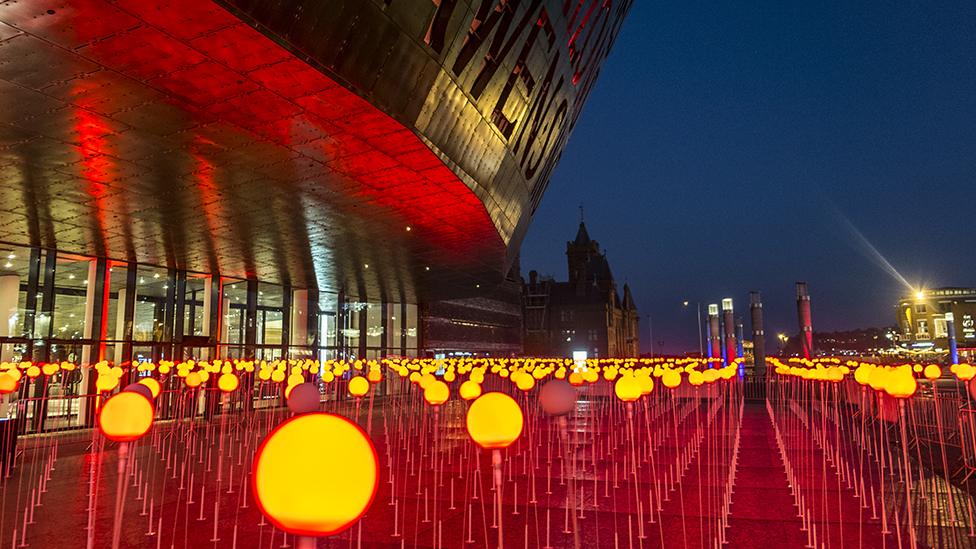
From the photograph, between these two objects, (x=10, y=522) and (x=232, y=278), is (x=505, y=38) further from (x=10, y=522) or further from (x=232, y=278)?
(x=232, y=278)

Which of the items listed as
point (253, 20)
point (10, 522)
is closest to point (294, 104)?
point (253, 20)

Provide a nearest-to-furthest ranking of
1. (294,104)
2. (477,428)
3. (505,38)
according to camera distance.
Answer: (477,428) < (294,104) < (505,38)

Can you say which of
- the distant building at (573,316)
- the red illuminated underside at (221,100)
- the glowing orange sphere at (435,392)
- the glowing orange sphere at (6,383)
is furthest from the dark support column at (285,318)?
the distant building at (573,316)

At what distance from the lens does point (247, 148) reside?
1263 cm

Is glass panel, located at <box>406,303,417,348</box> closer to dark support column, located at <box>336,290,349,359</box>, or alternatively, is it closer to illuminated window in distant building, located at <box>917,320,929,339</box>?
dark support column, located at <box>336,290,349,359</box>

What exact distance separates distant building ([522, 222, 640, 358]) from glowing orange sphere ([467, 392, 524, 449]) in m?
99.8

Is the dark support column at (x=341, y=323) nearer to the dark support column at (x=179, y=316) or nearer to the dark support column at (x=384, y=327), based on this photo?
the dark support column at (x=384, y=327)

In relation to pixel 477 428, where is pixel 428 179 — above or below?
above

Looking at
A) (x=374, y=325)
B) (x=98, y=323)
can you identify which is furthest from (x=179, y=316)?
(x=374, y=325)

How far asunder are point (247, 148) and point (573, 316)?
328ft

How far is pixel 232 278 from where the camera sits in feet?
107

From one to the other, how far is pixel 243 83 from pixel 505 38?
642 cm

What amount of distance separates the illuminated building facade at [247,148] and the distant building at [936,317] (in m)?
123

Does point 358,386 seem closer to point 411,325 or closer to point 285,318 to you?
point 285,318
